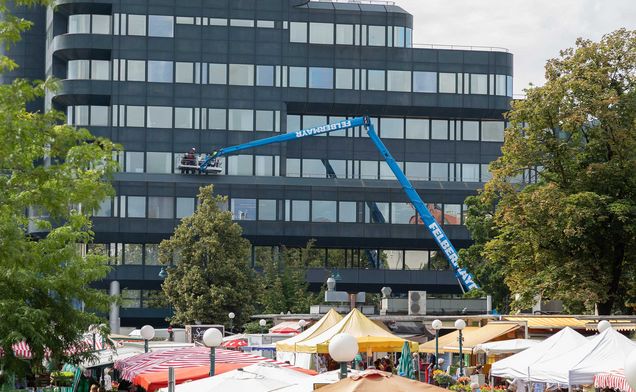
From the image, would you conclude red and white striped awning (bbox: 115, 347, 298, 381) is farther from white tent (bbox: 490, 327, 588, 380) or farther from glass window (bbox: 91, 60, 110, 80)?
glass window (bbox: 91, 60, 110, 80)

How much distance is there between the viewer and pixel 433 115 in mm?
103312

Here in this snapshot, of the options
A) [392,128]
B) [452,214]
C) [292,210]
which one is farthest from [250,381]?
Answer: [392,128]

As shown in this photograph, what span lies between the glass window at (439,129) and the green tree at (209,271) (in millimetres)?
30401

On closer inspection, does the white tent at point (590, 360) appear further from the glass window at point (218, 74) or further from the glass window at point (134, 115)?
the glass window at point (218, 74)

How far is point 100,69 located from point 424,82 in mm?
24478

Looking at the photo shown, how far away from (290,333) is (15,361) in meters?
25.9

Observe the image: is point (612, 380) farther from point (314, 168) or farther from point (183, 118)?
point (314, 168)

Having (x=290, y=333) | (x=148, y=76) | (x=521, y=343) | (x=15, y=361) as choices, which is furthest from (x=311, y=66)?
(x=15, y=361)

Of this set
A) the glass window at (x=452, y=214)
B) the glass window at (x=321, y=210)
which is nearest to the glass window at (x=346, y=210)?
the glass window at (x=321, y=210)

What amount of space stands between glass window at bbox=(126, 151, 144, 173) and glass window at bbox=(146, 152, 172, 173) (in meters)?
0.44

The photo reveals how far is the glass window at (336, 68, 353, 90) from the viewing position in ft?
329

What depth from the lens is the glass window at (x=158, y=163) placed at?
9738cm

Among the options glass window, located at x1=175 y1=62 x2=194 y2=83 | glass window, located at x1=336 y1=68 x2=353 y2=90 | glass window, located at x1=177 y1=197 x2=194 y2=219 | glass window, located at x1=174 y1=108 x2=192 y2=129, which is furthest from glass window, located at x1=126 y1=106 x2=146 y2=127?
glass window, located at x1=336 y1=68 x2=353 y2=90

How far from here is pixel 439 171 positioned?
339ft
